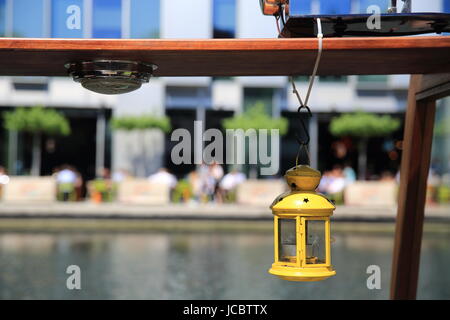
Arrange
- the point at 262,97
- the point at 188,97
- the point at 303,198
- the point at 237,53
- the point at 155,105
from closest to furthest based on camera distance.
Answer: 1. the point at 237,53
2. the point at 303,198
3. the point at 155,105
4. the point at 262,97
5. the point at 188,97

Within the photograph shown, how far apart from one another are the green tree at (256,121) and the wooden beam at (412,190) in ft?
66.1

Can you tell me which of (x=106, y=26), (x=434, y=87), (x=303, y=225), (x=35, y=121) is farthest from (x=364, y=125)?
(x=303, y=225)

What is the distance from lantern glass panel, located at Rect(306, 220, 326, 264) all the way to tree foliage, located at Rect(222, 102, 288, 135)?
21.0 m

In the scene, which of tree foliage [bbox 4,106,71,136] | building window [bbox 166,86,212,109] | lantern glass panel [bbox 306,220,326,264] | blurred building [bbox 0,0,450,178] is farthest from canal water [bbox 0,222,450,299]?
building window [bbox 166,86,212,109]

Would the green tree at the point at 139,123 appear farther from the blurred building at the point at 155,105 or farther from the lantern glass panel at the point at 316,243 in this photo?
the lantern glass panel at the point at 316,243

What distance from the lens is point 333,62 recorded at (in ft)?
8.48

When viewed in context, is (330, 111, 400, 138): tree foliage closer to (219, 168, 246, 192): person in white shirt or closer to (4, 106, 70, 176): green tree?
(219, 168, 246, 192): person in white shirt

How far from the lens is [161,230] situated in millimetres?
15078

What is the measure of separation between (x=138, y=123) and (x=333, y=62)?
72.3 ft

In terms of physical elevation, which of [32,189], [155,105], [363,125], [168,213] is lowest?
[168,213]

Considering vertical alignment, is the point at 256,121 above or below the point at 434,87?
→ above

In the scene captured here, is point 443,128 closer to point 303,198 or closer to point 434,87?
point 434,87

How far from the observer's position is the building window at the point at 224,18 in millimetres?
21391

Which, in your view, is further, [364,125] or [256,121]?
[364,125]
